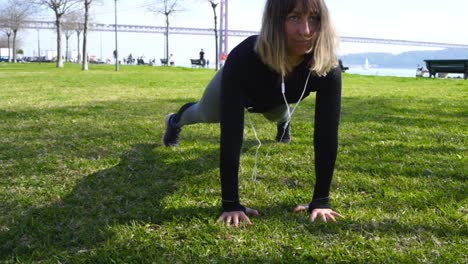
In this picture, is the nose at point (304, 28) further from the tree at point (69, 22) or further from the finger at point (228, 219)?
the tree at point (69, 22)

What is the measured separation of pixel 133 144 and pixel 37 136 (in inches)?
43.8

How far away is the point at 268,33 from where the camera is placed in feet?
7.34

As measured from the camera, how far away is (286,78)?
2521 millimetres

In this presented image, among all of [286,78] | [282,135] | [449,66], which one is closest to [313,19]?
[286,78]

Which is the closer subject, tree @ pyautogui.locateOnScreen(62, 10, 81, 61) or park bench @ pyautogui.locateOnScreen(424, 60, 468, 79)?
park bench @ pyautogui.locateOnScreen(424, 60, 468, 79)

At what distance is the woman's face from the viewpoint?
2188 mm

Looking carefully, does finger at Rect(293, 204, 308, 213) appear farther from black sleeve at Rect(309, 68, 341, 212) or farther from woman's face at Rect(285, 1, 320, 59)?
woman's face at Rect(285, 1, 320, 59)

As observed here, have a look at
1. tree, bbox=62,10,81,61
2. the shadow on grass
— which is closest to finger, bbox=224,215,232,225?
the shadow on grass

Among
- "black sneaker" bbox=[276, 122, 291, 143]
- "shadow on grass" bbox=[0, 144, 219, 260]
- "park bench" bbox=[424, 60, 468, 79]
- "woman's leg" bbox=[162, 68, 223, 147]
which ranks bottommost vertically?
"shadow on grass" bbox=[0, 144, 219, 260]

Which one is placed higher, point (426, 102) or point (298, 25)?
point (298, 25)

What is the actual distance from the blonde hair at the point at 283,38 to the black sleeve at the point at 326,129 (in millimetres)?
131

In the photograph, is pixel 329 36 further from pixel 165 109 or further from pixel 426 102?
pixel 426 102

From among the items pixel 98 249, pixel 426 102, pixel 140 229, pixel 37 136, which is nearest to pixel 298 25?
pixel 140 229

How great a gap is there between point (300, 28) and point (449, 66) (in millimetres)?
20679
